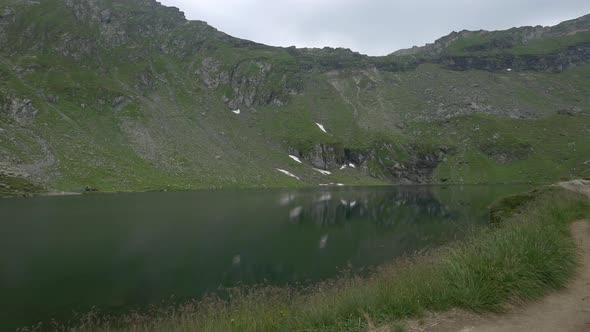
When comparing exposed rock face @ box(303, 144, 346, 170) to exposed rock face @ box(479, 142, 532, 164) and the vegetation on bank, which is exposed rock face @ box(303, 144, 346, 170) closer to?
exposed rock face @ box(479, 142, 532, 164)

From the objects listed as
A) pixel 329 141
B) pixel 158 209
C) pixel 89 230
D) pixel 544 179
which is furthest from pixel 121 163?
pixel 544 179

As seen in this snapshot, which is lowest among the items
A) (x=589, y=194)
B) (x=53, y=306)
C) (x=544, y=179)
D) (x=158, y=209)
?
(x=544, y=179)

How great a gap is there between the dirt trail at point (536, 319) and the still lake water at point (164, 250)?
6187 mm

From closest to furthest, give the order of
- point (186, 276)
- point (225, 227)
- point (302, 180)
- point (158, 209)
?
1. point (186, 276)
2. point (225, 227)
3. point (158, 209)
4. point (302, 180)

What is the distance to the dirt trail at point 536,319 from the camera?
7496 millimetres

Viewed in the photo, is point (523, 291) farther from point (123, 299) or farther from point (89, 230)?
point (89, 230)

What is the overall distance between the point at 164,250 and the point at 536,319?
31790 millimetres

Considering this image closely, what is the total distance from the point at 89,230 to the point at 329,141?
153 m

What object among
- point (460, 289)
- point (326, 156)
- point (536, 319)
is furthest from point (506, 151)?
point (536, 319)

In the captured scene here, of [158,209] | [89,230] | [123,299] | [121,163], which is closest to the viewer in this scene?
[123,299]

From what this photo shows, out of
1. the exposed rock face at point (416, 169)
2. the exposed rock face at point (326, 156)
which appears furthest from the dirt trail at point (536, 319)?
the exposed rock face at point (416, 169)

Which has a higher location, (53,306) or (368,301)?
(368,301)

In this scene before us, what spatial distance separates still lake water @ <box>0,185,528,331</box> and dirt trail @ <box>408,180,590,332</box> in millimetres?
6187

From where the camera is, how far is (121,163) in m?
120
